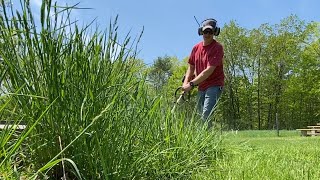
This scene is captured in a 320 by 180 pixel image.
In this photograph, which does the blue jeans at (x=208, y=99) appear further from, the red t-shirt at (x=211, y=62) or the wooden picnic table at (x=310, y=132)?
the wooden picnic table at (x=310, y=132)

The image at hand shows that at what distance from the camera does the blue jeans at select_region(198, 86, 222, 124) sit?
4.78 meters

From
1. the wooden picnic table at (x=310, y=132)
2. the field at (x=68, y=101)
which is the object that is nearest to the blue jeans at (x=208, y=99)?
the field at (x=68, y=101)

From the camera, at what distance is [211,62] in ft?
16.0

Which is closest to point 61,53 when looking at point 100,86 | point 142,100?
point 100,86

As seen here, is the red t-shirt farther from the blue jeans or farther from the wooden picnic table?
the wooden picnic table

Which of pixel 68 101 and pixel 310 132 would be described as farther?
pixel 310 132

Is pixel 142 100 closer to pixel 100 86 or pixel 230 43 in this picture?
pixel 100 86

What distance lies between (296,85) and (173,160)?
45137 millimetres

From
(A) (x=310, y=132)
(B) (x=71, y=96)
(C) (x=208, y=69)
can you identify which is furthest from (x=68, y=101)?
(A) (x=310, y=132)

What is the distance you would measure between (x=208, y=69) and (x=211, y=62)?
14cm

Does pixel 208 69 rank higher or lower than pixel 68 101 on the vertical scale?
higher

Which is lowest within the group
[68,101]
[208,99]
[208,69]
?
[68,101]

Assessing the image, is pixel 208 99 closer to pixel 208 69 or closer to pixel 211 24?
pixel 208 69

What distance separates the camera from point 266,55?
4862 cm
